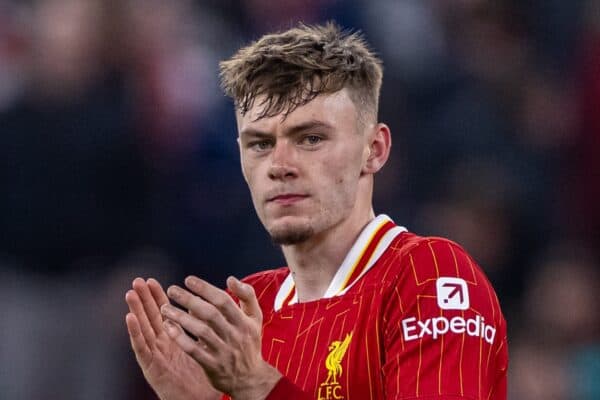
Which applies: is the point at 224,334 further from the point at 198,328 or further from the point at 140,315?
the point at 140,315

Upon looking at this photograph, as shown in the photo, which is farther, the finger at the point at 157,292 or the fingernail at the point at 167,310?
the finger at the point at 157,292

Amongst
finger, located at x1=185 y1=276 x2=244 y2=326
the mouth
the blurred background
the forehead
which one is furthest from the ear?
the blurred background

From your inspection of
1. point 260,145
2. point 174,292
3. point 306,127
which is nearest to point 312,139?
point 306,127

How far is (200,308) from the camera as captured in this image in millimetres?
3154

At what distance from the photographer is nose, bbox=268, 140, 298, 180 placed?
3793mm

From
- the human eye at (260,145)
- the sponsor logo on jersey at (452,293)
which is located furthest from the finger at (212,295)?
the human eye at (260,145)

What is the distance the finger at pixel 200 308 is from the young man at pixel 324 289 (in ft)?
0.04

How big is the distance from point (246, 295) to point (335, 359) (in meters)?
0.40

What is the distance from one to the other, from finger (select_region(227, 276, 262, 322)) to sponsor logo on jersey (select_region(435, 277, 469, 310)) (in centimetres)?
49

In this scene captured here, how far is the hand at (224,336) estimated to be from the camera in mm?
3166

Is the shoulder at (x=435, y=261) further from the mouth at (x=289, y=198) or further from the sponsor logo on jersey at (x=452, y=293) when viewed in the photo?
the mouth at (x=289, y=198)

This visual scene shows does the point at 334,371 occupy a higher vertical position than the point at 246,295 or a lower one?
lower

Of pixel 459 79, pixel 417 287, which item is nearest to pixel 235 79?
pixel 417 287

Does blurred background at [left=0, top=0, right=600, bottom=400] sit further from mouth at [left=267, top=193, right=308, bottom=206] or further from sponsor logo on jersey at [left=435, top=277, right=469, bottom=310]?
sponsor logo on jersey at [left=435, top=277, right=469, bottom=310]
